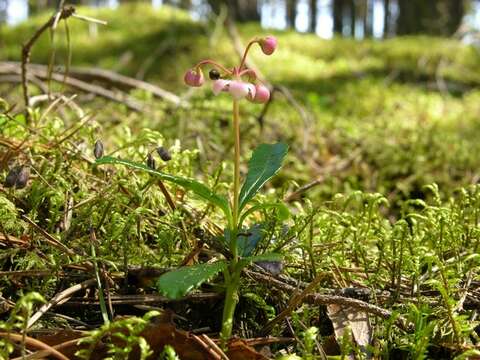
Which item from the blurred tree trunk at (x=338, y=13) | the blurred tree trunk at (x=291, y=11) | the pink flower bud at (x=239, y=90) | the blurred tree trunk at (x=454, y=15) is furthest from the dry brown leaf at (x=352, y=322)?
the blurred tree trunk at (x=291, y=11)

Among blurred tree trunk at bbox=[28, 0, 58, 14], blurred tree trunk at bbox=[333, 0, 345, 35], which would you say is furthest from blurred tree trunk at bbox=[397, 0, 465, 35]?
blurred tree trunk at bbox=[28, 0, 58, 14]

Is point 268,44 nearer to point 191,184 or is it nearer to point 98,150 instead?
point 191,184

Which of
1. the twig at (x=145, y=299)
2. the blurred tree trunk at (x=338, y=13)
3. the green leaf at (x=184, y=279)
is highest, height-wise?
the blurred tree trunk at (x=338, y=13)

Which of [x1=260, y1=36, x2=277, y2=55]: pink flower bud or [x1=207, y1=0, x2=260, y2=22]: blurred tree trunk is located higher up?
[x1=207, y1=0, x2=260, y2=22]: blurred tree trunk

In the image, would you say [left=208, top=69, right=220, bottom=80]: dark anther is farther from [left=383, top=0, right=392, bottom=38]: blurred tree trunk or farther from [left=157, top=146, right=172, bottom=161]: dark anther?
[left=383, top=0, right=392, bottom=38]: blurred tree trunk

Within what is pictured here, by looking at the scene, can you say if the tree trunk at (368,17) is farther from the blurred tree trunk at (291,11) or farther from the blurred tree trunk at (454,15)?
the blurred tree trunk at (454,15)

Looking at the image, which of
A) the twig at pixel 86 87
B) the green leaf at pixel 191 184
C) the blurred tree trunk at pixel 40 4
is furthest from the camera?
the blurred tree trunk at pixel 40 4
